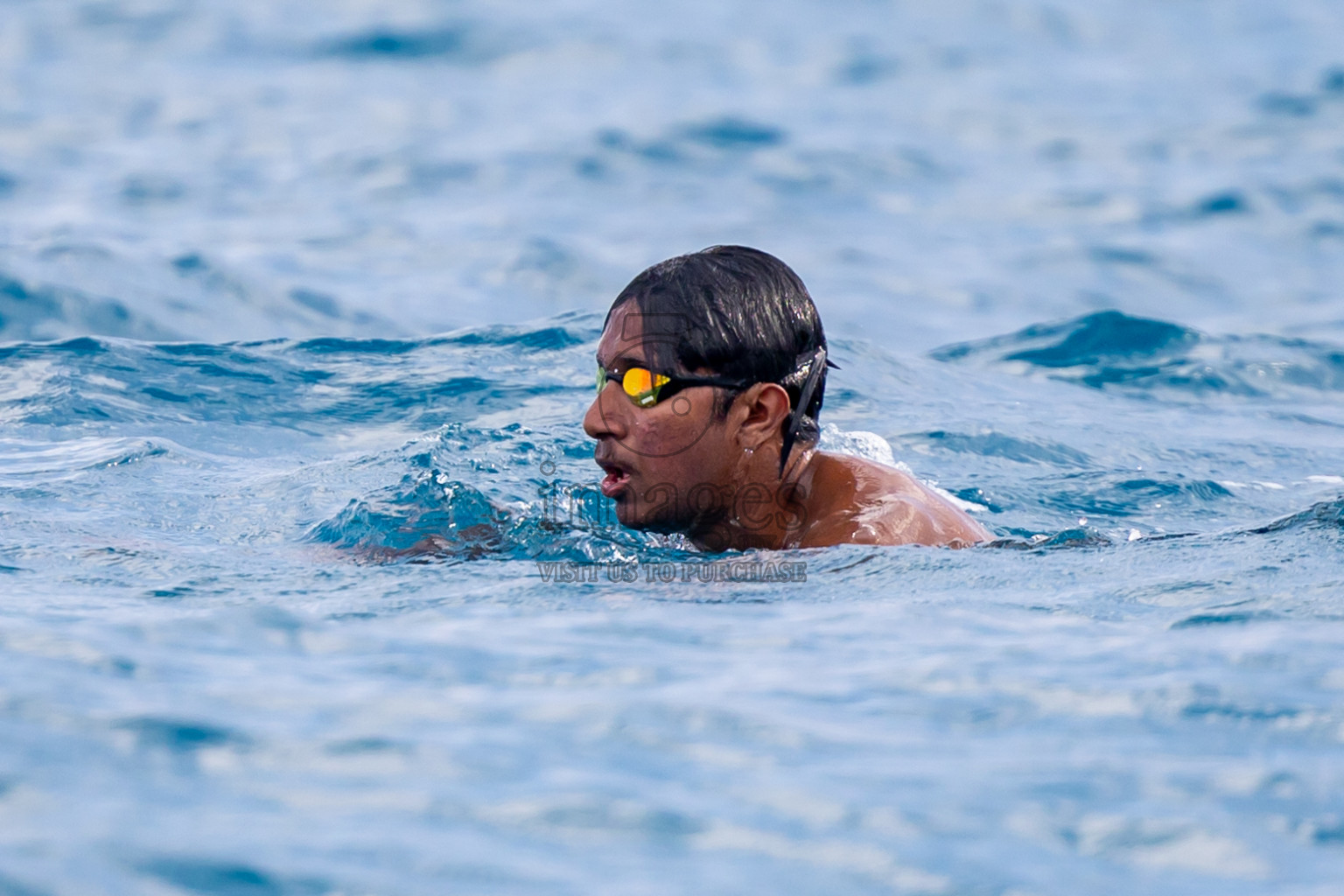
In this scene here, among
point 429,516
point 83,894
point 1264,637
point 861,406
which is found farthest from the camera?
point 861,406

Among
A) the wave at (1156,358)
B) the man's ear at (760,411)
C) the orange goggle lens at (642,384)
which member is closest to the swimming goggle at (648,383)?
the orange goggle lens at (642,384)

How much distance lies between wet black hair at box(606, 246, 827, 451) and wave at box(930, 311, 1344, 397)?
5575mm

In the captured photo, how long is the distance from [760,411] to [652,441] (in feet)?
1.29

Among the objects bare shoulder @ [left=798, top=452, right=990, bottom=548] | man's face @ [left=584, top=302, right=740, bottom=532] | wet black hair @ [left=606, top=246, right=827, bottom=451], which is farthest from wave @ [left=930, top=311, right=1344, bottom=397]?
man's face @ [left=584, top=302, right=740, bottom=532]

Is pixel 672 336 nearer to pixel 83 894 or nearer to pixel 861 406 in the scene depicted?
pixel 83 894

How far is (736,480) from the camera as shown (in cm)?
545

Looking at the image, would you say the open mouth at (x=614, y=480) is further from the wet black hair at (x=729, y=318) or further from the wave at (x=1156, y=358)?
the wave at (x=1156, y=358)

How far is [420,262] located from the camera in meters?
13.2

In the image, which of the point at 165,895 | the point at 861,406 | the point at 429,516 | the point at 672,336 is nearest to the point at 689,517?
the point at 672,336

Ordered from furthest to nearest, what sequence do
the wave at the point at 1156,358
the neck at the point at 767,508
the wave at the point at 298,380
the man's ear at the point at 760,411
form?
the wave at the point at 1156,358 → the wave at the point at 298,380 → the neck at the point at 767,508 → the man's ear at the point at 760,411

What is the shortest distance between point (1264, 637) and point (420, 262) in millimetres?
9647

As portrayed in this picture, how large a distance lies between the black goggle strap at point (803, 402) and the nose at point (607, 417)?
591 mm

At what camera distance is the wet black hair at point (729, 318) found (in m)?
5.21

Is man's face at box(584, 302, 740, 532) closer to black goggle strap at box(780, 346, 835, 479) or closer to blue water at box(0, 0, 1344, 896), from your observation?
black goggle strap at box(780, 346, 835, 479)
